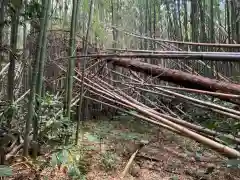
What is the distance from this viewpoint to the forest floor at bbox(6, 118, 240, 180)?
114 inches

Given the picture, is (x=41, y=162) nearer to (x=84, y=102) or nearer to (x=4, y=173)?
(x=4, y=173)

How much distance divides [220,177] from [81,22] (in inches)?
130

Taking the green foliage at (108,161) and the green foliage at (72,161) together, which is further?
the green foliage at (108,161)

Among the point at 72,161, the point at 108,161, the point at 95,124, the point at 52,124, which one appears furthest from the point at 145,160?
the point at 95,124

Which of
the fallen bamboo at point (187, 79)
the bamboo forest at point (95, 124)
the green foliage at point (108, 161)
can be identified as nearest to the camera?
the bamboo forest at point (95, 124)

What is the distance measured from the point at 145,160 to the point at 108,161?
1.49 ft

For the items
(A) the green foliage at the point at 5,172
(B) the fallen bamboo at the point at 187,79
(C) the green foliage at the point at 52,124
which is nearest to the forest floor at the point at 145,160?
(C) the green foliage at the point at 52,124

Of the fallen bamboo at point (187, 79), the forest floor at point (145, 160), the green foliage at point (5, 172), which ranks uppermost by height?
the fallen bamboo at point (187, 79)

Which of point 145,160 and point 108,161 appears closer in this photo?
point 108,161

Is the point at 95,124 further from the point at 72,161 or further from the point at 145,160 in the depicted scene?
the point at 72,161

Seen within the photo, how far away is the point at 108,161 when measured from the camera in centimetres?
304

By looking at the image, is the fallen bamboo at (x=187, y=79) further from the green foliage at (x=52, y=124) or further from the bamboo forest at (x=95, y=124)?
the green foliage at (x=52, y=124)

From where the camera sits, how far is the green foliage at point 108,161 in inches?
118

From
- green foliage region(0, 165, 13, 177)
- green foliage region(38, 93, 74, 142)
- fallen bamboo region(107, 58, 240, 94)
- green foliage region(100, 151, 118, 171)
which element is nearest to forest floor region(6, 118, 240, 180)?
green foliage region(100, 151, 118, 171)
